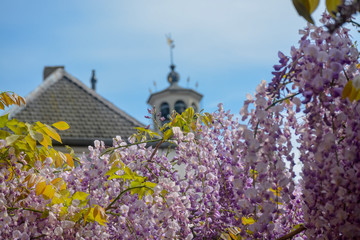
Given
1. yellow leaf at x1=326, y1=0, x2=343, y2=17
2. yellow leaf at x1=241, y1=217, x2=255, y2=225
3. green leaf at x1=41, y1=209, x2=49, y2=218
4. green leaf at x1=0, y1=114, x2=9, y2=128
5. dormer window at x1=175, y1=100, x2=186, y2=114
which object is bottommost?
green leaf at x1=41, y1=209, x2=49, y2=218

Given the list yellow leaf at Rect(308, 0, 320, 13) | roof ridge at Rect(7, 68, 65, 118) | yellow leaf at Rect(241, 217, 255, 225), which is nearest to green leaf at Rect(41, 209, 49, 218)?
yellow leaf at Rect(241, 217, 255, 225)

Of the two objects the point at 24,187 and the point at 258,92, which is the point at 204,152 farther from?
the point at 24,187

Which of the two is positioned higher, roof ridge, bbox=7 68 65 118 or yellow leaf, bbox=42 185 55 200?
roof ridge, bbox=7 68 65 118

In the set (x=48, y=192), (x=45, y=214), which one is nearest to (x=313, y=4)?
(x=48, y=192)

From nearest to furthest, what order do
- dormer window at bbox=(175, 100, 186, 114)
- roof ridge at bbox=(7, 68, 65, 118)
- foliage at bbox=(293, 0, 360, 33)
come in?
foliage at bbox=(293, 0, 360, 33)
roof ridge at bbox=(7, 68, 65, 118)
dormer window at bbox=(175, 100, 186, 114)

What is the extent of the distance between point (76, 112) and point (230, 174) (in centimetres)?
1152

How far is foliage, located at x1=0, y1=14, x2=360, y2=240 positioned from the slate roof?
9369 millimetres

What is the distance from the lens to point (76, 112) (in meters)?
13.7

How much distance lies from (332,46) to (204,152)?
3.48 ft

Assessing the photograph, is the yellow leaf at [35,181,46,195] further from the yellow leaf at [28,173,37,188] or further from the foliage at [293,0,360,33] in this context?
the foliage at [293,0,360,33]

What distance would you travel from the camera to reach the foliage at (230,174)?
1722mm

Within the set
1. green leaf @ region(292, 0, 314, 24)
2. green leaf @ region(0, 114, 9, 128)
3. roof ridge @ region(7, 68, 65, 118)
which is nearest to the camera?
green leaf @ region(292, 0, 314, 24)

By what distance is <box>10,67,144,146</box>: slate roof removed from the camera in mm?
12938

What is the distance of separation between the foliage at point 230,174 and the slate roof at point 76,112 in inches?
369
